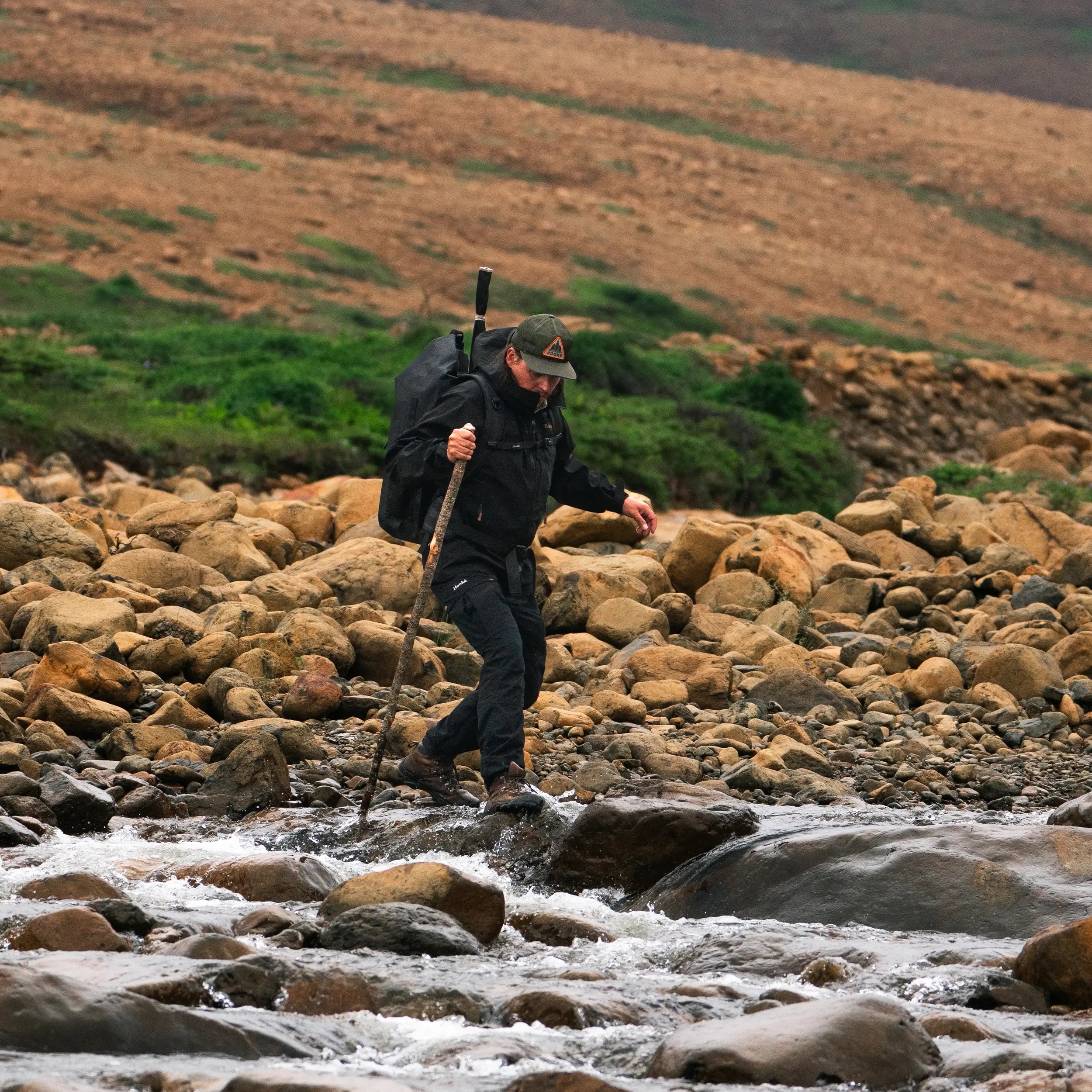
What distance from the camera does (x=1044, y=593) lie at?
11695mm

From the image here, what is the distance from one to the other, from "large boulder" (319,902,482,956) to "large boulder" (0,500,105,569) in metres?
5.73

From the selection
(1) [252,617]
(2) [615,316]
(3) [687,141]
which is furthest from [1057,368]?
(1) [252,617]

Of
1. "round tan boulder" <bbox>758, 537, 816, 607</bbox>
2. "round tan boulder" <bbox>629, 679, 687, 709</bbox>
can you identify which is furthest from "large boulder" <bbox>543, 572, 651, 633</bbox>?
"round tan boulder" <bbox>629, 679, 687, 709</bbox>

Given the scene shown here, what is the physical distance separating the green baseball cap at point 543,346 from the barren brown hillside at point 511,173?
2033cm

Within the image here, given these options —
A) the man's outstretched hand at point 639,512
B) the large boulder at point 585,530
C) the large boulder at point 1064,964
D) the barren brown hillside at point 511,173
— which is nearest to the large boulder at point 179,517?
the large boulder at point 585,530

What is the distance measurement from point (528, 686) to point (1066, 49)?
199 ft

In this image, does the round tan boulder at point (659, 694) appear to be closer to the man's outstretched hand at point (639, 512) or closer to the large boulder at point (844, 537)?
the man's outstretched hand at point (639, 512)

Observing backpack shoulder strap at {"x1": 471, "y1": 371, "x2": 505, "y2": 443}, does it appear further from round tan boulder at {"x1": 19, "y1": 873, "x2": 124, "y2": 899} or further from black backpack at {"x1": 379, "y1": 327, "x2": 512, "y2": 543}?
round tan boulder at {"x1": 19, "y1": 873, "x2": 124, "y2": 899}

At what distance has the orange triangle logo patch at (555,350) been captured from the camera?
6590mm

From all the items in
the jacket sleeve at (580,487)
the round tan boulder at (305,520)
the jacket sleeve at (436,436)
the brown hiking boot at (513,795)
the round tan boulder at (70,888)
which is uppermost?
the jacket sleeve at (436,436)

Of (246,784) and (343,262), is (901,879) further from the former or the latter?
(343,262)

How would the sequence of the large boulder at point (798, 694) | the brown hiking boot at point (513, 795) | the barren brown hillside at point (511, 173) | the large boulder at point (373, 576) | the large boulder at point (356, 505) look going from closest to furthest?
the brown hiking boot at point (513, 795)
the large boulder at point (798, 694)
the large boulder at point (373, 576)
the large boulder at point (356, 505)
the barren brown hillside at point (511, 173)

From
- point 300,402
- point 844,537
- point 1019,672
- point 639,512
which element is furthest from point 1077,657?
point 300,402

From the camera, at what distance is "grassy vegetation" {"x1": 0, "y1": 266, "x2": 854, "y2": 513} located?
640 inches
